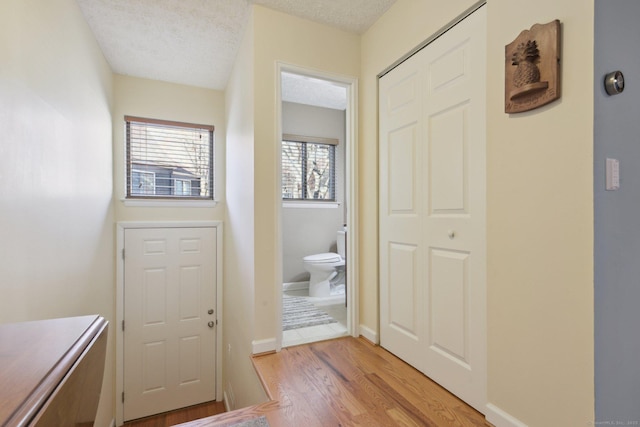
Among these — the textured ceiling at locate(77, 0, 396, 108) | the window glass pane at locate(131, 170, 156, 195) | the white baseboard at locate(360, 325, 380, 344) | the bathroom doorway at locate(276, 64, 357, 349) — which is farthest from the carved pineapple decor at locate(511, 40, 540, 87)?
the window glass pane at locate(131, 170, 156, 195)

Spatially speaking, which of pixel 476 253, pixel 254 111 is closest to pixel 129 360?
pixel 254 111

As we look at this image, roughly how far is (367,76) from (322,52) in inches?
15.0

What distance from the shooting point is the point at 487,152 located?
1.41m

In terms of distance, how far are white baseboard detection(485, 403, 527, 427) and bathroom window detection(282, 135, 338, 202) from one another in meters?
3.26

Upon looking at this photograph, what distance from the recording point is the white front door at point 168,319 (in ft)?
10.2

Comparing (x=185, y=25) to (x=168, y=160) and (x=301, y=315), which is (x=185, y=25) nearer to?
(x=168, y=160)

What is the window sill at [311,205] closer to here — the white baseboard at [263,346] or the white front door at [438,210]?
the white front door at [438,210]

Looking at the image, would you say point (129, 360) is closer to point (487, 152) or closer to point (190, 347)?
point (190, 347)

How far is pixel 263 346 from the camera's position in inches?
81.9

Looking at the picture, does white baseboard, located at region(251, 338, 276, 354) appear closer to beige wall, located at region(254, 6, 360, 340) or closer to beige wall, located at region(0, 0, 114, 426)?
beige wall, located at region(254, 6, 360, 340)

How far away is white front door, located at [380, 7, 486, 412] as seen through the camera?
1.48 metres
